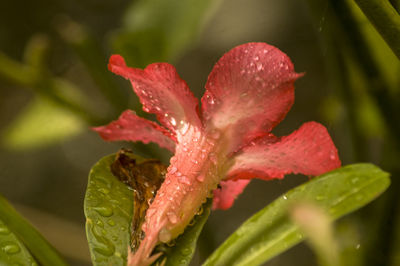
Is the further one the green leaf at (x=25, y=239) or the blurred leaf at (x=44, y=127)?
the blurred leaf at (x=44, y=127)

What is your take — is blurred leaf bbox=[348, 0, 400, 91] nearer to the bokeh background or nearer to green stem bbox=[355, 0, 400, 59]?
the bokeh background

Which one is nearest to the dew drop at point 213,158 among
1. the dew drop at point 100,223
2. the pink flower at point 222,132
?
the pink flower at point 222,132

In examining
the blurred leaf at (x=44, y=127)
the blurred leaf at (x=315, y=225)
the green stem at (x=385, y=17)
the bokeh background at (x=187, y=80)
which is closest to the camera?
the blurred leaf at (x=315, y=225)

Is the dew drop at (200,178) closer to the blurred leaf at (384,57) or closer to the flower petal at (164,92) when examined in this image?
the flower petal at (164,92)

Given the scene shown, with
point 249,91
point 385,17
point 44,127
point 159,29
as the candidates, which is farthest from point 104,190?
point 44,127

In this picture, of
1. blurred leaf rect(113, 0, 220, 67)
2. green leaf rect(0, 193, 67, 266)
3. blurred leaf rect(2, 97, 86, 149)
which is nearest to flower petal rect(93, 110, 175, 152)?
green leaf rect(0, 193, 67, 266)

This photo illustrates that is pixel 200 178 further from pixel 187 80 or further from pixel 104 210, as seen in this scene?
pixel 187 80

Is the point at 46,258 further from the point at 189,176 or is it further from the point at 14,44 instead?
the point at 14,44
